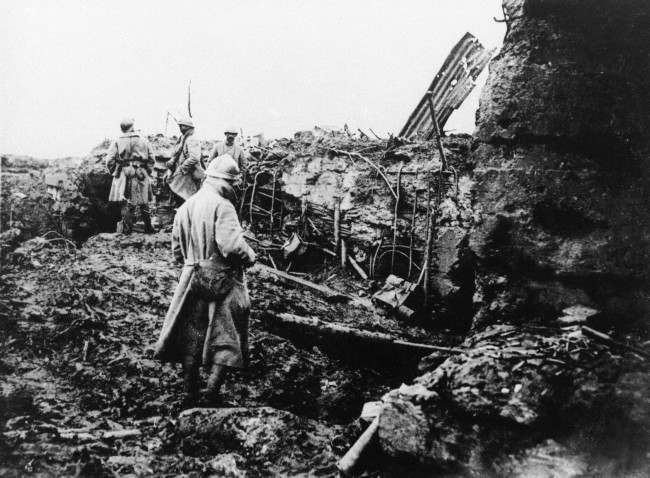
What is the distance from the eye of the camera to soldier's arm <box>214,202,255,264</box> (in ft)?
Answer: 11.9

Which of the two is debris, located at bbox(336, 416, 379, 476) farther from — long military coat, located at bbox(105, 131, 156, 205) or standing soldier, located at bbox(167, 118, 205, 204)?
long military coat, located at bbox(105, 131, 156, 205)

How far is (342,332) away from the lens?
5520mm

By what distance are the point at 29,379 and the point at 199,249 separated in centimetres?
224

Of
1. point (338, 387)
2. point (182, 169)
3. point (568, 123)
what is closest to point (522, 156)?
point (568, 123)

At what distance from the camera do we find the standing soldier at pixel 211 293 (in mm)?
3713

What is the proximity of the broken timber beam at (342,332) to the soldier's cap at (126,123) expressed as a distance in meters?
4.94

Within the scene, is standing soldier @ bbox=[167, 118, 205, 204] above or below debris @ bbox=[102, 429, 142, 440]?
above

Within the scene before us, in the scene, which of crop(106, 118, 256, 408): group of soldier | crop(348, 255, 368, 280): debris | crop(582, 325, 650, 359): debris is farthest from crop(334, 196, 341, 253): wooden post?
crop(582, 325, 650, 359): debris

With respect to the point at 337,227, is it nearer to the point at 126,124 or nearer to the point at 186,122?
the point at 186,122

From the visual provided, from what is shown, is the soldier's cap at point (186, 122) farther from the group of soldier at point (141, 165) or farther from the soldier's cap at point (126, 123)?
the soldier's cap at point (126, 123)

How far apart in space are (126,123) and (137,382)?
5.66 metres

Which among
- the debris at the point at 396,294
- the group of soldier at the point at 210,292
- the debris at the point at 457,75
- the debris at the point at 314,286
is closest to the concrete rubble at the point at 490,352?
the group of soldier at the point at 210,292

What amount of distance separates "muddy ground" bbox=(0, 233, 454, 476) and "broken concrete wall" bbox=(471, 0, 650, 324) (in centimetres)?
174

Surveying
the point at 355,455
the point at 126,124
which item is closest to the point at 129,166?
the point at 126,124
